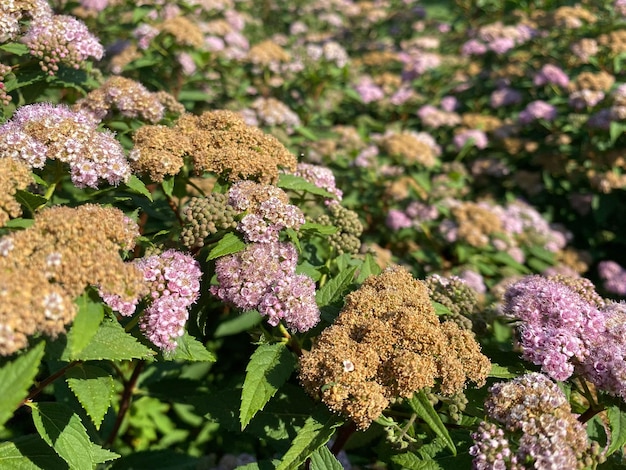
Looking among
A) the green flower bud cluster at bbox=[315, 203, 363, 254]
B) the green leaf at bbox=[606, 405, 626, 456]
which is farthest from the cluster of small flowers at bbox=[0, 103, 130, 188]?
the green leaf at bbox=[606, 405, 626, 456]

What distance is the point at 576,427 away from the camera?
6.56 feet

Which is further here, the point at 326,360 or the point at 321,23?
the point at 321,23

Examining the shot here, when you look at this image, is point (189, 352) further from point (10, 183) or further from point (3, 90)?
point (3, 90)

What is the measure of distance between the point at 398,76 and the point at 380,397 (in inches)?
258

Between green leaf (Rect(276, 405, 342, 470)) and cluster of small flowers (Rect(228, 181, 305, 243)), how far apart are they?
2.52ft

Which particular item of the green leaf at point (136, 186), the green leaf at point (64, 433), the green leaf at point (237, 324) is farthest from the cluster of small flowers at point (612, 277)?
the green leaf at point (64, 433)

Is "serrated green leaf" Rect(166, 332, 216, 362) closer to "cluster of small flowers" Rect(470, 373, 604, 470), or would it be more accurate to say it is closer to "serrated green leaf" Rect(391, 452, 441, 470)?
"serrated green leaf" Rect(391, 452, 441, 470)

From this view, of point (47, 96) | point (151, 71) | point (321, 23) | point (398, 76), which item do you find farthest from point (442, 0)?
point (47, 96)

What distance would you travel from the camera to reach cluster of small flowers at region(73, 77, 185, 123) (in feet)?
9.41

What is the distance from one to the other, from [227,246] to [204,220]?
0.51 feet

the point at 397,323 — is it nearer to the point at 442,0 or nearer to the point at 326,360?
the point at 326,360

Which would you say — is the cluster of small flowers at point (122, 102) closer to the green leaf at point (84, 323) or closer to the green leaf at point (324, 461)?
the green leaf at point (84, 323)

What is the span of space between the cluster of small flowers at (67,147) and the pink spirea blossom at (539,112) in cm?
530

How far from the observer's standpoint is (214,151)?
2.50 metres
